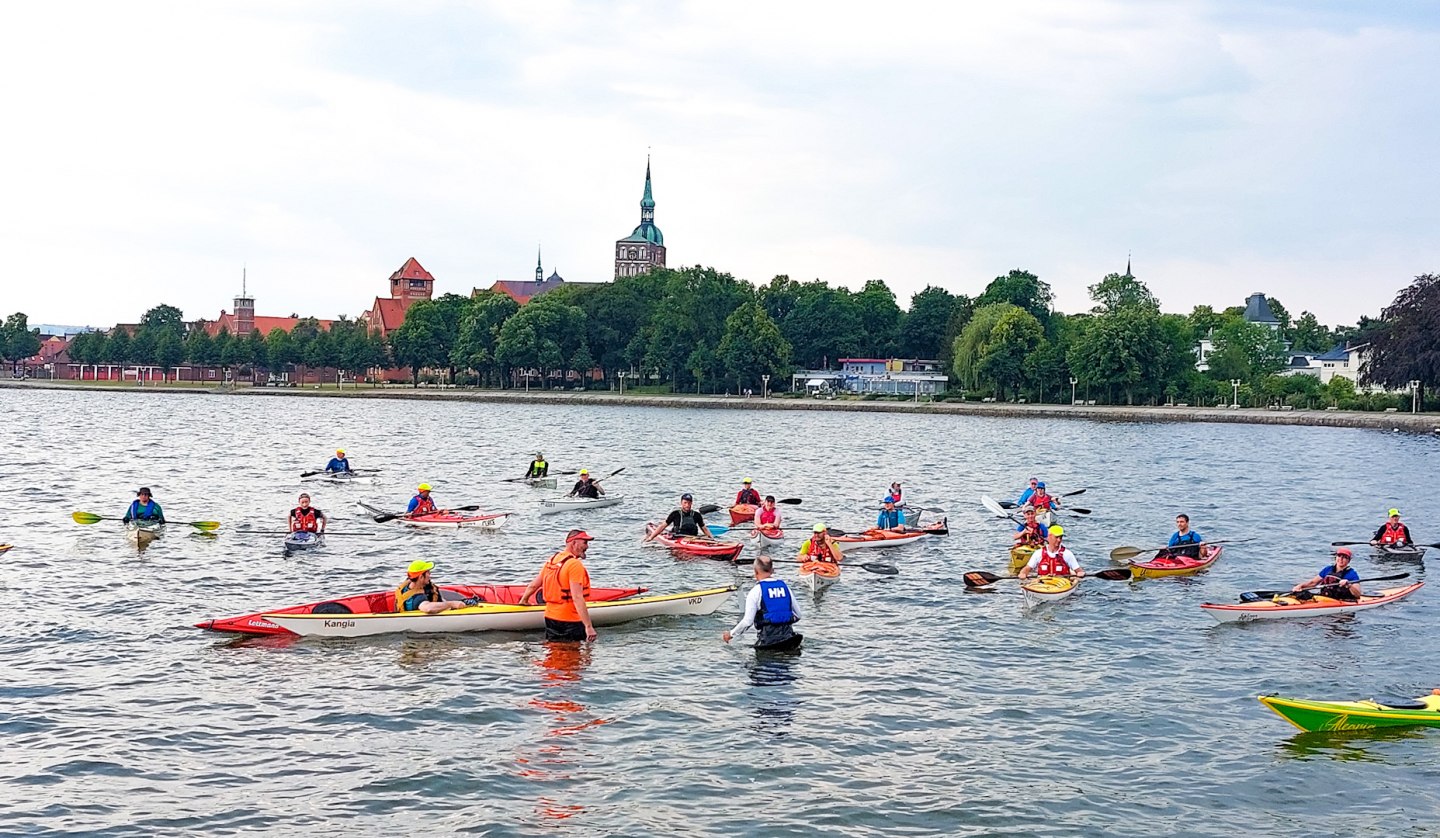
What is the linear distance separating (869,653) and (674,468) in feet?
140

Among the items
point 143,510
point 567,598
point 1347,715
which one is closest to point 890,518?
point 567,598

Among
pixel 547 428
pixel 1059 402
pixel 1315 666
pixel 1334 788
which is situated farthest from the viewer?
pixel 1059 402

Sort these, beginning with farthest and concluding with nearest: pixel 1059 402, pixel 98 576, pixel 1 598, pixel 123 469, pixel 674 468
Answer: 1. pixel 1059 402
2. pixel 674 468
3. pixel 123 469
4. pixel 98 576
5. pixel 1 598

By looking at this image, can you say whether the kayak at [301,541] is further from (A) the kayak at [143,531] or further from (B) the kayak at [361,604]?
(B) the kayak at [361,604]

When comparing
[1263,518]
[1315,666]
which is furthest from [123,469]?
[1315,666]

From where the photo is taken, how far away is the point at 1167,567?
30422mm

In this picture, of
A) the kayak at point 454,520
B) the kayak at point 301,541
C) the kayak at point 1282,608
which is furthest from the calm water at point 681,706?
the kayak at point 454,520

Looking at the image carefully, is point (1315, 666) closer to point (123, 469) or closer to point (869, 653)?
point (869, 653)

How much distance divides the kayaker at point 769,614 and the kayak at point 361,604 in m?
3.35

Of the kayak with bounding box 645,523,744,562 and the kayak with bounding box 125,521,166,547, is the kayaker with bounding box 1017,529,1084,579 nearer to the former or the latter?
the kayak with bounding box 645,523,744,562

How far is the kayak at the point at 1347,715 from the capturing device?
1698 centimetres

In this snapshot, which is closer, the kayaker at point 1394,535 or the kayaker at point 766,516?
the kayaker at point 1394,535

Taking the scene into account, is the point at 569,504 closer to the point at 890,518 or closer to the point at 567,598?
the point at 890,518

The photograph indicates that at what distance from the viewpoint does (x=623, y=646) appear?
21984mm
